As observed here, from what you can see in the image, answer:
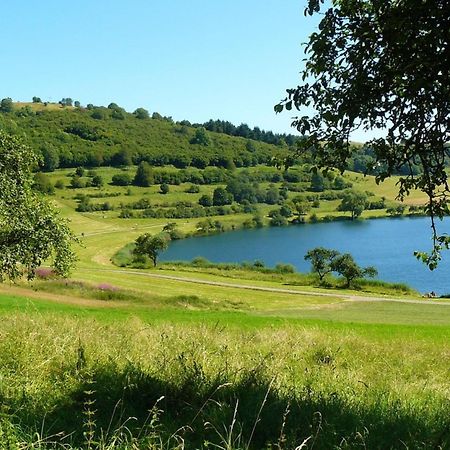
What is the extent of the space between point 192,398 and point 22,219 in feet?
59.9

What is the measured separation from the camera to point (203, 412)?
16.3 ft

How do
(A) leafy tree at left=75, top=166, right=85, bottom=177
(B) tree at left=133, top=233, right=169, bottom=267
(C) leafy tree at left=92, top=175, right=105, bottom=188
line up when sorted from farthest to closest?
(A) leafy tree at left=75, top=166, right=85, bottom=177 → (C) leafy tree at left=92, top=175, right=105, bottom=188 → (B) tree at left=133, top=233, right=169, bottom=267

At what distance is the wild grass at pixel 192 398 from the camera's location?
14.2ft

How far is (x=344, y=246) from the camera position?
113m

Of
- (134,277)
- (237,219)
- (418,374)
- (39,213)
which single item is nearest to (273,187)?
(237,219)

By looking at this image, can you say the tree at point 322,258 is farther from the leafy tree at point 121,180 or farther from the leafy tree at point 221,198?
the leafy tree at point 121,180

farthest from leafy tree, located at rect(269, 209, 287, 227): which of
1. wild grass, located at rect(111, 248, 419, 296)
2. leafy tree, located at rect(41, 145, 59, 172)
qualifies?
leafy tree, located at rect(41, 145, 59, 172)

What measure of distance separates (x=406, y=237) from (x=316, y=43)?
12719 centimetres

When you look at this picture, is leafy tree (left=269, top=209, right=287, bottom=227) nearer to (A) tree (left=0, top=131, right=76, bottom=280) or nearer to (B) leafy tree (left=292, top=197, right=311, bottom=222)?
(B) leafy tree (left=292, top=197, right=311, bottom=222)

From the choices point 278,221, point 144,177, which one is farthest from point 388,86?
point 144,177

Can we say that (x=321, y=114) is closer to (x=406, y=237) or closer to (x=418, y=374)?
(x=418, y=374)

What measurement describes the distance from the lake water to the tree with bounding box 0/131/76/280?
184 feet

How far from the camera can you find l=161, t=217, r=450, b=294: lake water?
8250 cm

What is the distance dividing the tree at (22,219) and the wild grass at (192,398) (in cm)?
1407
